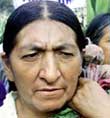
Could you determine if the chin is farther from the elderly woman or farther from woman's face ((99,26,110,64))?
woman's face ((99,26,110,64))

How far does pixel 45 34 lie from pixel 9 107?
35 centimetres

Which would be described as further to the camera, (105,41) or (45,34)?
(105,41)

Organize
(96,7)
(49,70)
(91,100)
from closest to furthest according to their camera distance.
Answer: (49,70), (91,100), (96,7)

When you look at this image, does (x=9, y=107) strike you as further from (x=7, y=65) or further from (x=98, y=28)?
(x=98, y=28)

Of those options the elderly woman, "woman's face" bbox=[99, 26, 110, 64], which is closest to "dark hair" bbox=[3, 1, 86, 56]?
the elderly woman

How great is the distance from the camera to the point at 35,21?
1.48 meters

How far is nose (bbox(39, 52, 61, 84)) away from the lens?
1408mm

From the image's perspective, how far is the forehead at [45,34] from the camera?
1456 mm

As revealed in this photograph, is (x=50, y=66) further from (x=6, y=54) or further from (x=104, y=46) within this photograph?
(x=104, y=46)

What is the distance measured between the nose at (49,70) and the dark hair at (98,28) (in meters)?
1.48

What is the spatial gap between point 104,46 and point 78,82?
1310 mm

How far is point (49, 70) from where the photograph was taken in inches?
55.7

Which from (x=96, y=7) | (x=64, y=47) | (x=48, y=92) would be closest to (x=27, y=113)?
(x=48, y=92)

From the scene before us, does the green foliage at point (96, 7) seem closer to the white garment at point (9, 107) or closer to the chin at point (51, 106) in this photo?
the white garment at point (9, 107)
